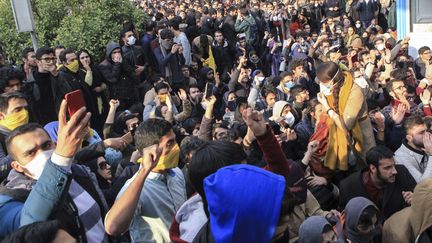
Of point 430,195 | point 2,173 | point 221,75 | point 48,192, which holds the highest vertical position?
point 48,192

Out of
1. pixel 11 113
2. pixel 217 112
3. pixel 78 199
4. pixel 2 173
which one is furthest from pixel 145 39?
pixel 78 199

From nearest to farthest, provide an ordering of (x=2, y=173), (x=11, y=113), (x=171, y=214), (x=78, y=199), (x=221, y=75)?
(x=78, y=199) < (x=171, y=214) < (x=2, y=173) < (x=11, y=113) < (x=221, y=75)

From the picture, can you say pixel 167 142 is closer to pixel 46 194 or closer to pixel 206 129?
pixel 46 194

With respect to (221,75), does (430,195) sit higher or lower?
higher

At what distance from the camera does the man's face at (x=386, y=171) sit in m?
3.87

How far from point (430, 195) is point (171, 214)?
141 cm

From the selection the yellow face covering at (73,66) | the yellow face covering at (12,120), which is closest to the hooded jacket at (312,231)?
the yellow face covering at (12,120)

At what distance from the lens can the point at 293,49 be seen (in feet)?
33.3

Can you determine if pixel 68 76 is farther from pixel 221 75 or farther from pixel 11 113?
pixel 221 75

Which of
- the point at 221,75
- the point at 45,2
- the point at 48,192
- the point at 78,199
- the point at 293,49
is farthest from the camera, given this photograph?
the point at 293,49

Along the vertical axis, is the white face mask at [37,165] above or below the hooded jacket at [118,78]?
above

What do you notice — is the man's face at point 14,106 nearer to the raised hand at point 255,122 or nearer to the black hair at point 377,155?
the raised hand at point 255,122

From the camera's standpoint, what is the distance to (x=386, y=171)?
12.7 ft

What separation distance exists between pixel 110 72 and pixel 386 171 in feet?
13.1
